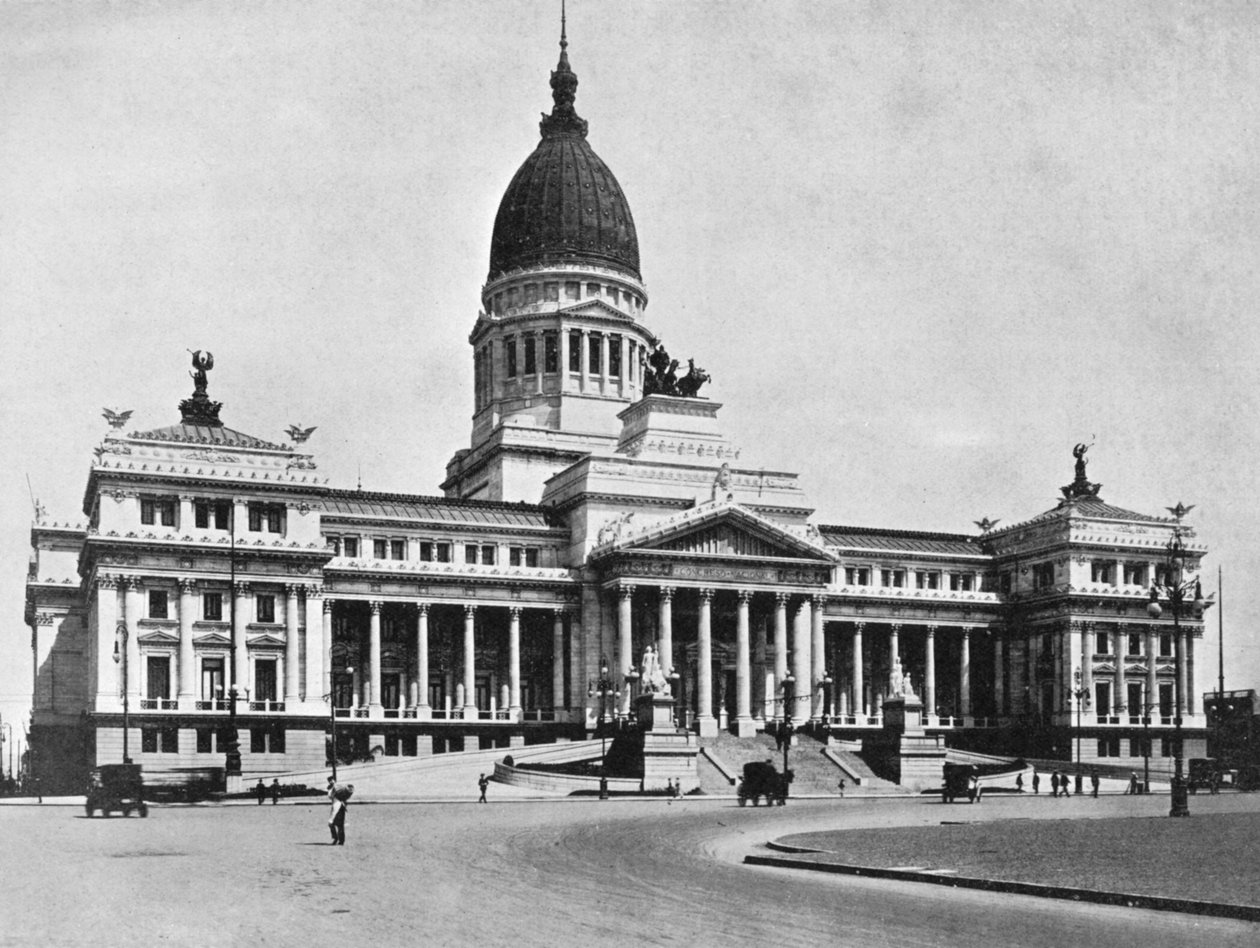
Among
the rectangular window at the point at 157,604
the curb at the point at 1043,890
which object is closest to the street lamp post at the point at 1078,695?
the rectangular window at the point at 157,604

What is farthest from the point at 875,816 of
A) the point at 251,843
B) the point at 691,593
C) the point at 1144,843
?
the point at 691,593

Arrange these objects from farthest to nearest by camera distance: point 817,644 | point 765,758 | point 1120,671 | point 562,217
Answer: point 562,217 → point 1120,671 → point 817,644 → point 765,758

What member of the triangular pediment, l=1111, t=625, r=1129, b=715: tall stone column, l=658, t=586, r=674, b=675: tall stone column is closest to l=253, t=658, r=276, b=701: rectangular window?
the triangular pediment

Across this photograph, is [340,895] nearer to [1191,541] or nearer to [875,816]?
[875,816]

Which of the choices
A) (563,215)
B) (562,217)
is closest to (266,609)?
(562,217)

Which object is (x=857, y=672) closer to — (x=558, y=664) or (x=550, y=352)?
(x=558, y=664)

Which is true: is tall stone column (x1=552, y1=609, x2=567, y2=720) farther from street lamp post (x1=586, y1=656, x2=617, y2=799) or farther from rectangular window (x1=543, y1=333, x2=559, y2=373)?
rectangular window (x1=543, y1=333, x2=559, y2=373)
